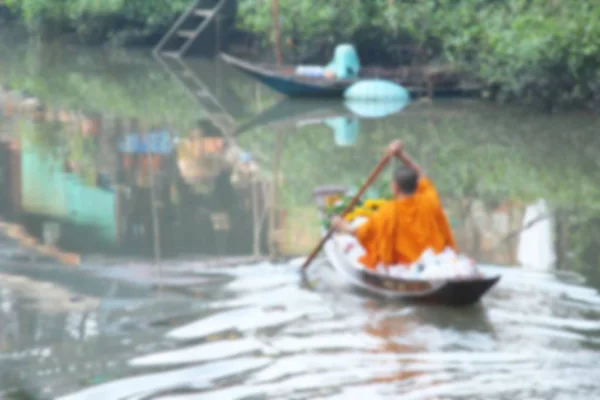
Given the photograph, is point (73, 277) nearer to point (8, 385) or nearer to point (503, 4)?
point (8, 385)

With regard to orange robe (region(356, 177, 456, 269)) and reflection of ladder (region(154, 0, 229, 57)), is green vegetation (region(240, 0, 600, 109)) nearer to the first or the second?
reflection of ladder (region(154, 0, 229, 57))

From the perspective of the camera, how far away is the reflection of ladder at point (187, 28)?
27.4 metres

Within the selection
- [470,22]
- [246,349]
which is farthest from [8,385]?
[470,22]

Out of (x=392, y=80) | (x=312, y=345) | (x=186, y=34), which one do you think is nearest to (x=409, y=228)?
(x=312, y=345)

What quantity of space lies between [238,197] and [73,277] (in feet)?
11.5

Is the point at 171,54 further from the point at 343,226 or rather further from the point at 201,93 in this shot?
the point at 343,226

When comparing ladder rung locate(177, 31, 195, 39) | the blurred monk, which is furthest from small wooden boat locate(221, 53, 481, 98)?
the blurred monk

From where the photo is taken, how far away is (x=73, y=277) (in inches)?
377

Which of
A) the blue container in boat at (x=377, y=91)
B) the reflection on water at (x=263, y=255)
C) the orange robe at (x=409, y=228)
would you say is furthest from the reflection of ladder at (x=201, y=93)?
the orange robe at (x=409, y=228)

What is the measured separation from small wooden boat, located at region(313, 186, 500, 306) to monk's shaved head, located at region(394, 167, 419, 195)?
622 millimetres

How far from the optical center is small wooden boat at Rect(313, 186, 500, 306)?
813 centimetres

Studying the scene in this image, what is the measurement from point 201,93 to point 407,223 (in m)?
14.0

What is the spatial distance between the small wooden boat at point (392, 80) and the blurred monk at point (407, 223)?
11.4 metres

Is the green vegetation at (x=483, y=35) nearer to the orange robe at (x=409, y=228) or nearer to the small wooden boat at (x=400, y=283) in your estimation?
the small wooden boat at (x=400, y=283)
